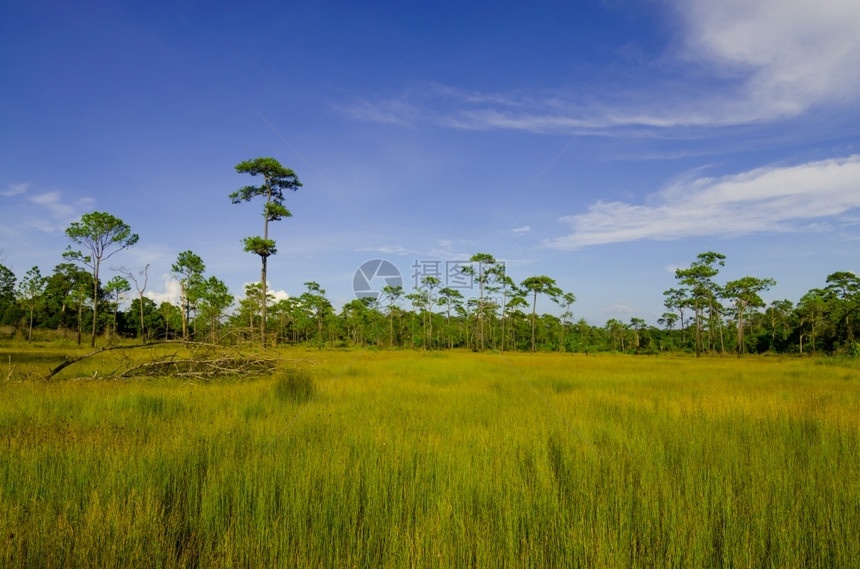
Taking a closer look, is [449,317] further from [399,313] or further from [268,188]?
[268,188]

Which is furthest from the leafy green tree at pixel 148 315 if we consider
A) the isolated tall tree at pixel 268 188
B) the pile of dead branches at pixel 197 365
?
the pile of dead branches at pixel 197 365

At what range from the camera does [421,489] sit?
123 inches

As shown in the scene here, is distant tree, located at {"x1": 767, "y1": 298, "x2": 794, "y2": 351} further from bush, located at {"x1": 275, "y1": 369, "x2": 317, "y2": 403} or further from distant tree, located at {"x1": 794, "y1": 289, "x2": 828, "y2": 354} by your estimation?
bush, located at {"x1": 275, "y1": 369, "x2": 317, "y2": 403}

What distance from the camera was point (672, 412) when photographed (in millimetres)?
6570

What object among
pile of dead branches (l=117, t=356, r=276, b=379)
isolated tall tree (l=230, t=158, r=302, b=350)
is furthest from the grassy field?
isolated tall tree (l=230, t=158, r=302, b=350)

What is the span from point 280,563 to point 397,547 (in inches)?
27.2

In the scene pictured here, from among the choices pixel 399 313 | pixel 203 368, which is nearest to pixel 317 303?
pixel 399 313

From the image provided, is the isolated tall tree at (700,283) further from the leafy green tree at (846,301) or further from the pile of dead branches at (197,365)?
the pile of dead branches at (197,365)

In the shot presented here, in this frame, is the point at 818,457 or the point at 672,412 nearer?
the point at 818,457

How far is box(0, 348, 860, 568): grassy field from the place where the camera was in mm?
2334

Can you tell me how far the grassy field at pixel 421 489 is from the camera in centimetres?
233

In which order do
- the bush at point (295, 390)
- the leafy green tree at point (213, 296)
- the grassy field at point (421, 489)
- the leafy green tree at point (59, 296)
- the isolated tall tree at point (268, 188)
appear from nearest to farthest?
1. the grassy field at point (421, 489)
2. the bush at point (295, 390)
3. the isolated tall tree at point (268, 188)
4. the leafy green tree at point (213, 296)
5. the leafy green tree at point (59, 296)

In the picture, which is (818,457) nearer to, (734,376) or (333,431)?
(333,431)

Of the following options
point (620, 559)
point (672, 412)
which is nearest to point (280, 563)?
point (620, 559)
